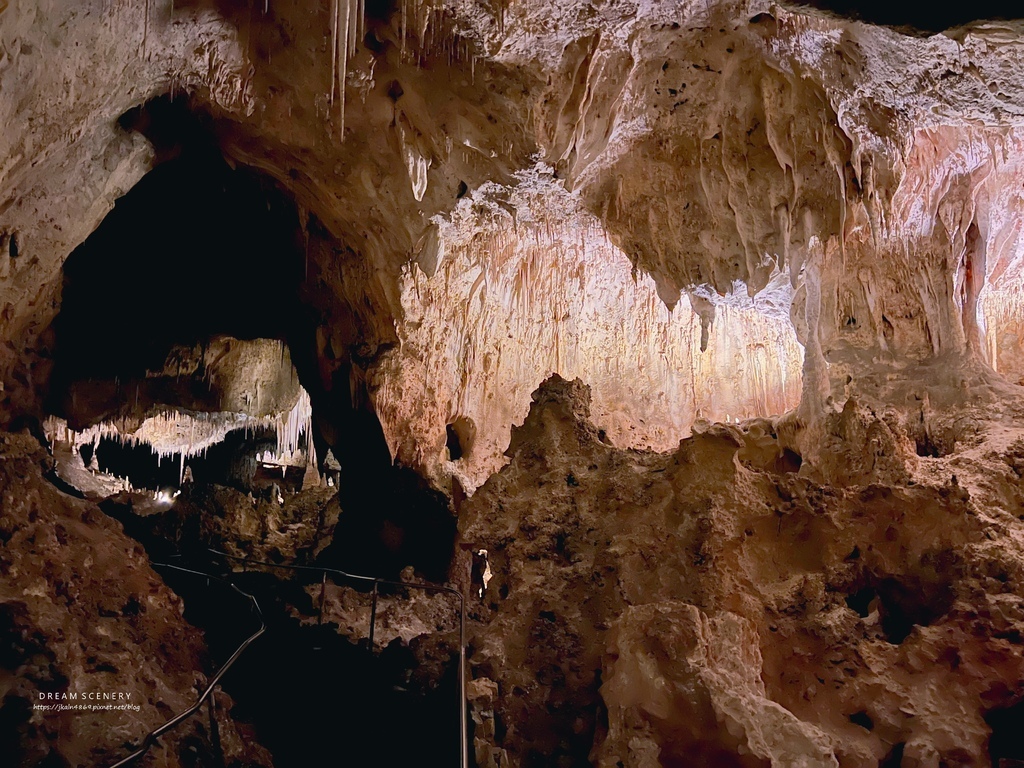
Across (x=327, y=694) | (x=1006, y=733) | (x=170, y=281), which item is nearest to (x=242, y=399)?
(x=170, y=281)

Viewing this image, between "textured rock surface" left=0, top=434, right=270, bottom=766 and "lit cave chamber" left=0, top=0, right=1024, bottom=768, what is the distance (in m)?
0.03

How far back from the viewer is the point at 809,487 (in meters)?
4.11

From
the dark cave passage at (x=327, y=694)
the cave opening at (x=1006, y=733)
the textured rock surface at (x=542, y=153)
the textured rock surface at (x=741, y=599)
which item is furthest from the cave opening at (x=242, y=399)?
the cave opening at (x=1006, y=733)

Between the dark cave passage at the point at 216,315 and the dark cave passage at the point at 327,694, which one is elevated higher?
the dark cave passage at the point at 216,315

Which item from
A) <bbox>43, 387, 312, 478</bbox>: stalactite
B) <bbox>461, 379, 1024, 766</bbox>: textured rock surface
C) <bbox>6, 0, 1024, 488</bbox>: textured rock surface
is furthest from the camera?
<bbox>43, 387, 312, 478</bbox>: stalactite

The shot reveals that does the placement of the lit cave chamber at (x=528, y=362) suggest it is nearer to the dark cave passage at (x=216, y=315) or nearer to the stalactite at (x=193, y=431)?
the dark cave passage at (x=216, y=315)

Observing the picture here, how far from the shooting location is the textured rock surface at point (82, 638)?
3.61 metres

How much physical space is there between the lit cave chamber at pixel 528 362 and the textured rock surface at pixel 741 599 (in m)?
0.02

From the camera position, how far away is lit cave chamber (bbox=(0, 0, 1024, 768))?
3.36 metres

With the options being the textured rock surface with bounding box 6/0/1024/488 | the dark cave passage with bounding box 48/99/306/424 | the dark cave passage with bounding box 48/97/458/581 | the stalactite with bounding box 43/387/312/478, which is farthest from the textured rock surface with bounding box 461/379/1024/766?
the stalactite with bounding box 43/387/312/478

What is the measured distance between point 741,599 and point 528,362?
702 centimetres

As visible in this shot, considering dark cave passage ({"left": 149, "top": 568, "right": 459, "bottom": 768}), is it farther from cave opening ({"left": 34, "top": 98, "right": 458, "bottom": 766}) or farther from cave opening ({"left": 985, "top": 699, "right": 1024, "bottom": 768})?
cave opening ({"left": 985, "top": 699, "right": 1024, "bottom": 768})

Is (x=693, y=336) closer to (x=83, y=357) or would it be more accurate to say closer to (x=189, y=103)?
(x=189, y=103)

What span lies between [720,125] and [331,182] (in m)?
3.72
